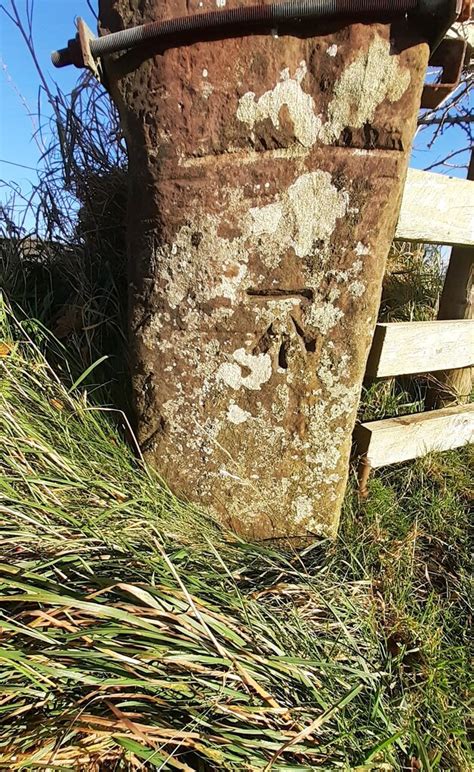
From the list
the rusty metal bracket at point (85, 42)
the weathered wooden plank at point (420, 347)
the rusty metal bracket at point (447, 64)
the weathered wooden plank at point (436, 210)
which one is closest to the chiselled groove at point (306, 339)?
the weathered wooden plank at point (420, 347)

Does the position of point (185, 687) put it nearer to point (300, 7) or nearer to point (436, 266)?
point (300, 7)

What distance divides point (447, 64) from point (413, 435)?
135cm

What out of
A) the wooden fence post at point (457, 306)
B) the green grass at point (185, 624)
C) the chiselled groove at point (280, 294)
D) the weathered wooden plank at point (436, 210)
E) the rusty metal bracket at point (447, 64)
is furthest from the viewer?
the wooden fence post at point (457, 306)

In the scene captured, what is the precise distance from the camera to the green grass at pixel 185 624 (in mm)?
1053

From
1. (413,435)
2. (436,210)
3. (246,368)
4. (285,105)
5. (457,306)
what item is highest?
(285,105)

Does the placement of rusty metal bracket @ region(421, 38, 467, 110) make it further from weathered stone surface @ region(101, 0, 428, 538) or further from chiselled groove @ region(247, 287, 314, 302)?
chiselled groove @ region(247, 287, 314, 302)

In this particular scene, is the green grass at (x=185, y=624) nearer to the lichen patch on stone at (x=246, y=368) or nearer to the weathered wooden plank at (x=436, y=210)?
the lichen patch on stone at (x=246, y=368)

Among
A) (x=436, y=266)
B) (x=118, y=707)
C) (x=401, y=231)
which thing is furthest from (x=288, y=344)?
(x=436, y=266)

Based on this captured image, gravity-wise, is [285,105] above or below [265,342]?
above

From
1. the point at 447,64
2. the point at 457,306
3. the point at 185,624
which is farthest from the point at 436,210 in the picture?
the point at 185,624

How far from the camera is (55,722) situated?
1.02 m

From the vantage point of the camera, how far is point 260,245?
4.92 ft

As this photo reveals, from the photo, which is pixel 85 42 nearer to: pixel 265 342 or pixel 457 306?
pixel 265 342

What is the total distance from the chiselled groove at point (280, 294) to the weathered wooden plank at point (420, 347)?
0.45 meters
